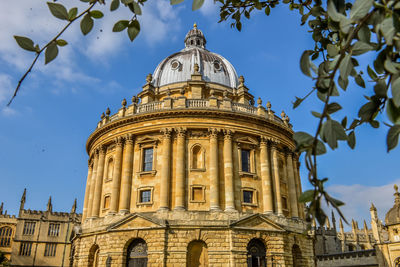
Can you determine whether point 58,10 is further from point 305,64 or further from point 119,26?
point 305,64

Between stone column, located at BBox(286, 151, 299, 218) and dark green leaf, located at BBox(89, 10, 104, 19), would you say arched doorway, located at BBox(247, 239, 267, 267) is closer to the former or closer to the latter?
stone column, located at BBox(286, 151, 299, 218)

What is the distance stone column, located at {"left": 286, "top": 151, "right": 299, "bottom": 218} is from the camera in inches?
1164

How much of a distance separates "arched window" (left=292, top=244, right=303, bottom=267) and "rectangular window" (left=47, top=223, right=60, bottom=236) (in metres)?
53.3

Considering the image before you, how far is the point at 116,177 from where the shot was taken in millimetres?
27984

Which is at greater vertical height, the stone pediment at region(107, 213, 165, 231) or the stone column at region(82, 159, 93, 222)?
the stone column at region(82, 159, 93, 222)

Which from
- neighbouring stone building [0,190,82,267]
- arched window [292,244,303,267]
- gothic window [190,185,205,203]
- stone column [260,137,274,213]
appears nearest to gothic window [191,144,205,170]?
gothic window [190,185,205,203]

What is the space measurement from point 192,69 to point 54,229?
160ft

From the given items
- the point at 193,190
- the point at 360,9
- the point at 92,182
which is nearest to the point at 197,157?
the point at 193,190

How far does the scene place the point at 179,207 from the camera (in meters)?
25.0

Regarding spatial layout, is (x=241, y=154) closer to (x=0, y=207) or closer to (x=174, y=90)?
(x=174, y=90)

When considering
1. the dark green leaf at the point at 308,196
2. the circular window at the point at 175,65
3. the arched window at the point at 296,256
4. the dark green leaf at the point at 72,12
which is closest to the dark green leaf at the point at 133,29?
the dark green leaf at the point at 72,12

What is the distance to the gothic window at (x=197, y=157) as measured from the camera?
89.5 ft

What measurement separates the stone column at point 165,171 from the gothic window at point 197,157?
2019 millimetres

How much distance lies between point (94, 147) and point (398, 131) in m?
33.3
